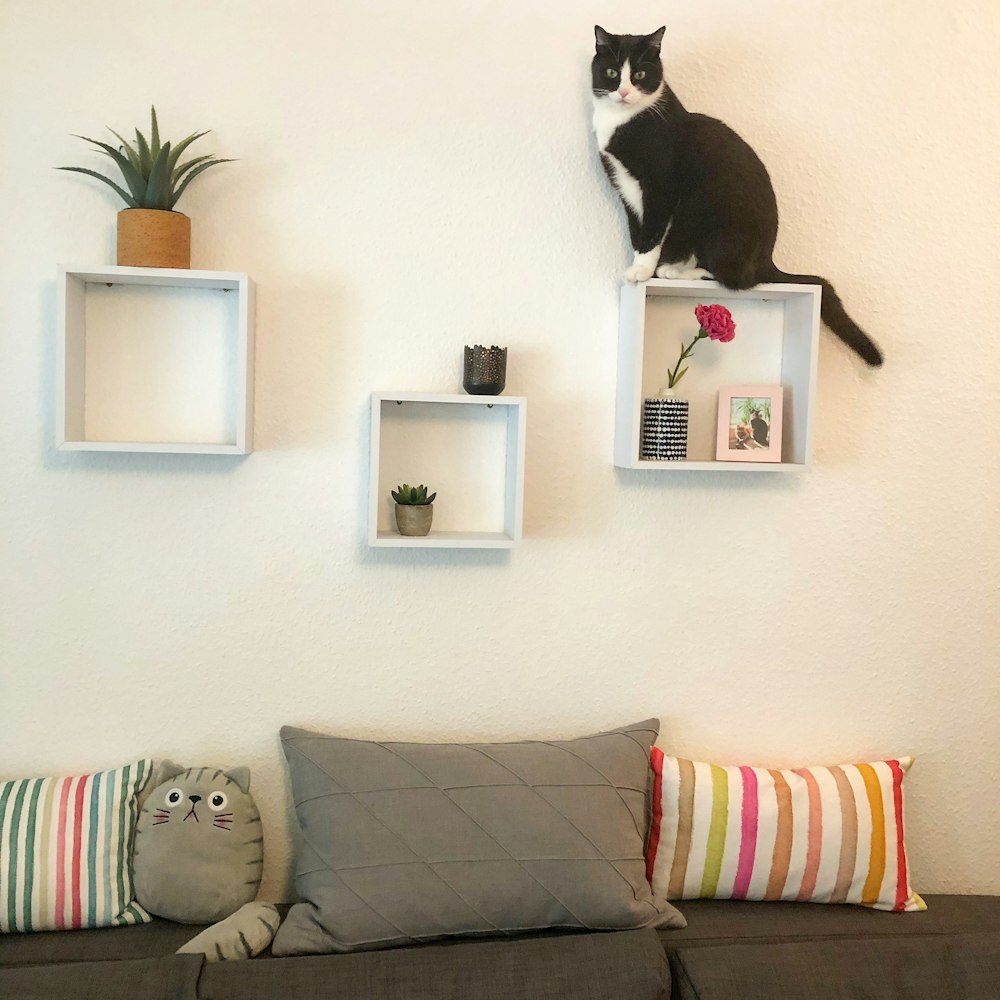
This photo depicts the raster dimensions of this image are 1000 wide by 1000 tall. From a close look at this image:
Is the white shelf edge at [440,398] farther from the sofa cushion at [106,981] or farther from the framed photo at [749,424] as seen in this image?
the sofa cushion at [106,981]

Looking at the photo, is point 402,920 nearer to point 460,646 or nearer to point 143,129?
point 460,646

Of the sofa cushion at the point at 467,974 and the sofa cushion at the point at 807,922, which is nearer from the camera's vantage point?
the sofa cushion at the point at 467,974

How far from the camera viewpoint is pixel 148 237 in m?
1.51

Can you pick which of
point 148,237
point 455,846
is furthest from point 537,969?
point 148,237

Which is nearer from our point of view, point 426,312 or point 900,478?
point 426,312

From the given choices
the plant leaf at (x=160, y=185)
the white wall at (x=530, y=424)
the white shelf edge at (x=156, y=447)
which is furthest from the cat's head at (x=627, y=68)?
the white shelf edge at (x=156, y=447)

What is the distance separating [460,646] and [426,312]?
627 millimetres

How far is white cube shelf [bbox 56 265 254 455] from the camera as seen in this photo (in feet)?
5.30

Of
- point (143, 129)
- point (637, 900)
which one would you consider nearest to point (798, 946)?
point (637, 900)

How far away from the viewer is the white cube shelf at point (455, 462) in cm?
170

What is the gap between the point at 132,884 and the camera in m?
1.56

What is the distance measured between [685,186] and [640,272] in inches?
6.9

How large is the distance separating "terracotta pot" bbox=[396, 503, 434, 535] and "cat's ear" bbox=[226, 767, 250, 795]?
513mm

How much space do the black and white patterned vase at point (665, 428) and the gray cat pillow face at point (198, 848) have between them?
95cm
